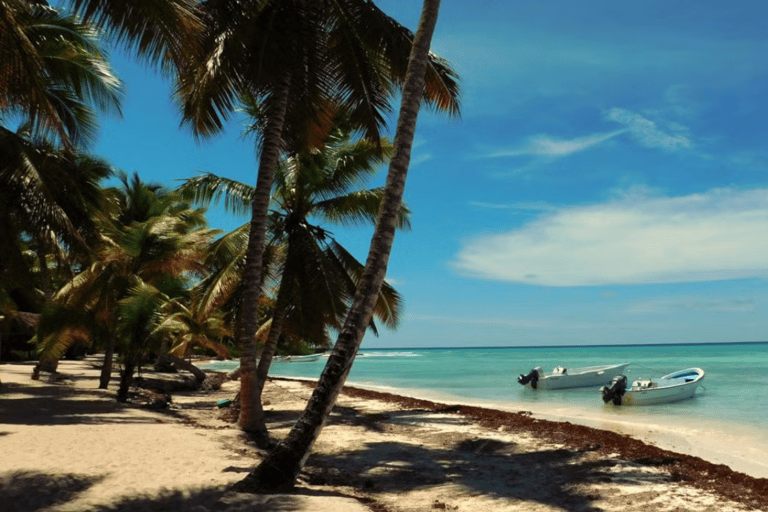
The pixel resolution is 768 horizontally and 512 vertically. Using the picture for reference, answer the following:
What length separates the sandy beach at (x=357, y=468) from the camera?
702 centimetres

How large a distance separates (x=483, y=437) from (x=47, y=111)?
1027cm

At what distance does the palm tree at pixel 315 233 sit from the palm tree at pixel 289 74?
2.35 meters

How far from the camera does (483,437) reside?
1263 cm

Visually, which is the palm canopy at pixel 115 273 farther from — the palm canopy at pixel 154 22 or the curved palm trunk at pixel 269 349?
the palm canopy at pixel 154 22

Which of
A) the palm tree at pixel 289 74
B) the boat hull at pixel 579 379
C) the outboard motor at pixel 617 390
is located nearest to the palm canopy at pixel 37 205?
the palm tree at pixel 289 74

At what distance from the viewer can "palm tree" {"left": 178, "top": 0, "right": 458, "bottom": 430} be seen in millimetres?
10648

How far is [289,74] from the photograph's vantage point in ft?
38.3

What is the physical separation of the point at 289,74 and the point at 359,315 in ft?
20.1

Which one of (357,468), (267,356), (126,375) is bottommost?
(357,468)

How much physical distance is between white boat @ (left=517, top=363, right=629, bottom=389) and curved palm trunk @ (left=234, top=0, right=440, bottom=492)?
24936mm

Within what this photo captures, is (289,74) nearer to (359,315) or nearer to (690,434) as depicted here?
(359,315)

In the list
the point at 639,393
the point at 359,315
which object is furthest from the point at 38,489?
the point at 639,393

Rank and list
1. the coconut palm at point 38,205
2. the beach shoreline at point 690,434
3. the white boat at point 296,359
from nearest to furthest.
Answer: the coconut palm at point 38,205
the beach shoreline at point 690,434
the white boat at point 296,359

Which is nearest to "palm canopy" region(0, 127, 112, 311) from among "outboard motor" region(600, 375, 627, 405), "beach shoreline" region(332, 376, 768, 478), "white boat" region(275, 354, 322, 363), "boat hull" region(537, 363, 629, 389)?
"beach shoreline" region(332, 376, 768, 478)
